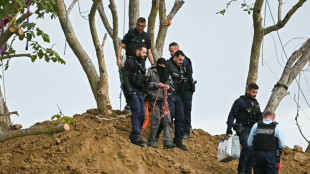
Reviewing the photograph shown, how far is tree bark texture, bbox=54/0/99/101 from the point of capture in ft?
56.4

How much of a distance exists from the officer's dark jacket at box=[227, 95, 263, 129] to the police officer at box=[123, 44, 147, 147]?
5.69ft

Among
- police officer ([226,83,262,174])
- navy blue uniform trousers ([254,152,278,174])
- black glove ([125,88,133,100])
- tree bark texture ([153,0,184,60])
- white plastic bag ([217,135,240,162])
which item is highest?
tree bark texture ([153,0,184,60])

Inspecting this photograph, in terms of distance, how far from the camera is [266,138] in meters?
13.9

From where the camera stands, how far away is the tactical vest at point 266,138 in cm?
1392

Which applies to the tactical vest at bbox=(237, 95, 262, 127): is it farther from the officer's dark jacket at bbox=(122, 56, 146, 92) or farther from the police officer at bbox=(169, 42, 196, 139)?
the officer's dark jacket at bbox=(122, 56, 146, 92)

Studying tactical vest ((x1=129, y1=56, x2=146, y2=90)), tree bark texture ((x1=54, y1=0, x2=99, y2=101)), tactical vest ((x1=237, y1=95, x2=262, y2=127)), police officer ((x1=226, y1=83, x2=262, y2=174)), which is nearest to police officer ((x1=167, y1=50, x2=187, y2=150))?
tactical vest ((x1=129, y1=56, x2=146, y2=90))

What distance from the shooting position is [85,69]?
17547mm

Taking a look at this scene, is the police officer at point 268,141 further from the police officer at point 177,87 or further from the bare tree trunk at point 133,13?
the bare tree trunk at point 133,13

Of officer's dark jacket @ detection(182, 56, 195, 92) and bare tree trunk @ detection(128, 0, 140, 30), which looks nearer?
officer's dark jacket @ detection(182, 56, 195, 92)

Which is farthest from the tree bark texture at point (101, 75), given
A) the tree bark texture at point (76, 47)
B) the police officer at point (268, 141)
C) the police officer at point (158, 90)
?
the police officer at point (268, 141)

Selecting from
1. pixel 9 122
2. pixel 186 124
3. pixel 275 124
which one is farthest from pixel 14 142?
pixel 275 124

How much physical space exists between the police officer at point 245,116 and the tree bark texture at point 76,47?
382 cm

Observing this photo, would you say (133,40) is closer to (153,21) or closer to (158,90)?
(158,90)

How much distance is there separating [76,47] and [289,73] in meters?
4.78
